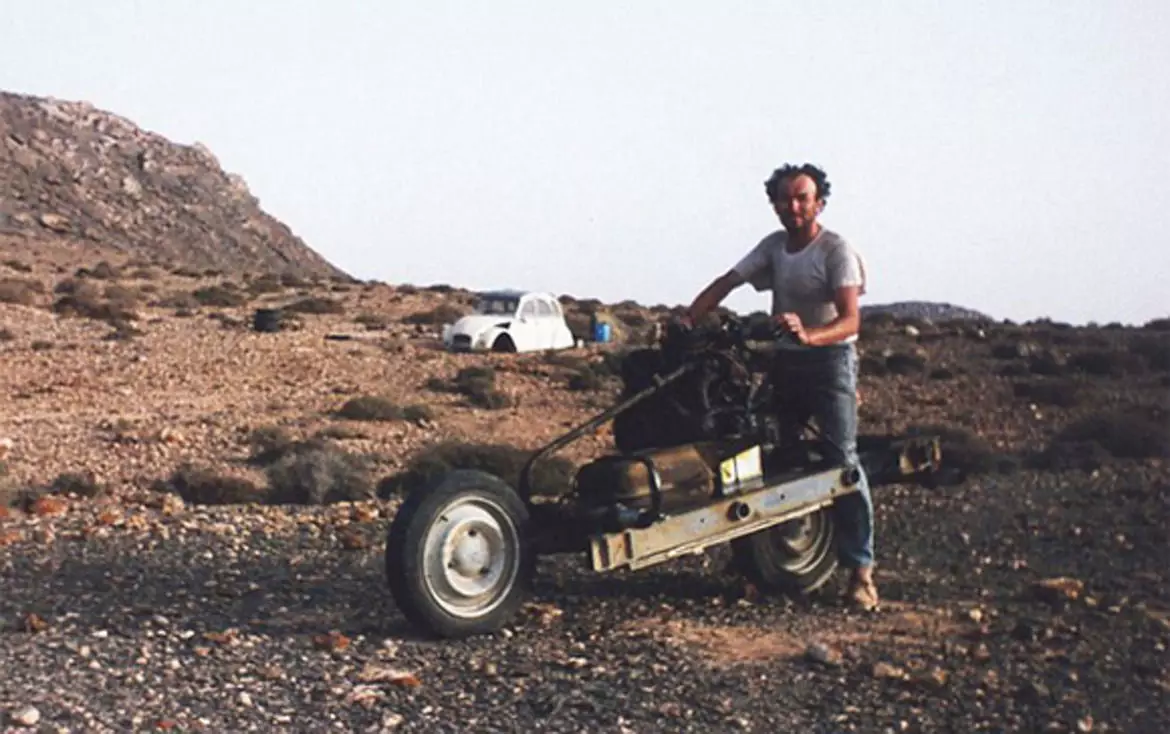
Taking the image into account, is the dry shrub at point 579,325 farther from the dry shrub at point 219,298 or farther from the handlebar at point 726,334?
the handlebar at point 726,334

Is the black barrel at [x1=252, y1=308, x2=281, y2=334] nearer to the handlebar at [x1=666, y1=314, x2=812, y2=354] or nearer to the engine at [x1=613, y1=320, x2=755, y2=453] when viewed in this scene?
the engine at [x1=613, y1=320, x2=755, y2=453]

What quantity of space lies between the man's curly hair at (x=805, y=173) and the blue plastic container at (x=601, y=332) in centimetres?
2997

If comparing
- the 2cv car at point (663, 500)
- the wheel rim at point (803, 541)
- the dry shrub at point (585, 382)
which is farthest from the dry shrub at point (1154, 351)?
the 2cv car at point (663, 500)

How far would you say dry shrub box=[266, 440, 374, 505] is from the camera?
14117mm

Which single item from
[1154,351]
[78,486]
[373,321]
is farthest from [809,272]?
[373,321]

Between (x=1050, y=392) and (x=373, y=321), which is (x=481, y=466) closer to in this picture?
(x=1050, y=392)

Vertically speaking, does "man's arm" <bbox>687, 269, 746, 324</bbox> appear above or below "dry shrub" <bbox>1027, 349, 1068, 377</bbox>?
below

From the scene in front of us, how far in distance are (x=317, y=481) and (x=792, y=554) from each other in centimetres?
733

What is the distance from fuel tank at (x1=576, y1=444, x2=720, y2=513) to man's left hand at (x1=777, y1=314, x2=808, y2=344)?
0.70m

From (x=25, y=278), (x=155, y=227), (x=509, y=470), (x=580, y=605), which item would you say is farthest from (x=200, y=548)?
(x=155, y=227)

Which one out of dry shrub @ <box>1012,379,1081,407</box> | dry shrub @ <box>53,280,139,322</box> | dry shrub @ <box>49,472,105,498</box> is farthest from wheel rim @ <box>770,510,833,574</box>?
dry shrub @ <box>53,280,139,322</box>

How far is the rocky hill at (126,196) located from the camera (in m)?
72.8

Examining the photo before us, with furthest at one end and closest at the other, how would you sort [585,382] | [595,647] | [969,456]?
[585,382]
[969,456]
[595,647]

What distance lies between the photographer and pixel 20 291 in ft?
130
